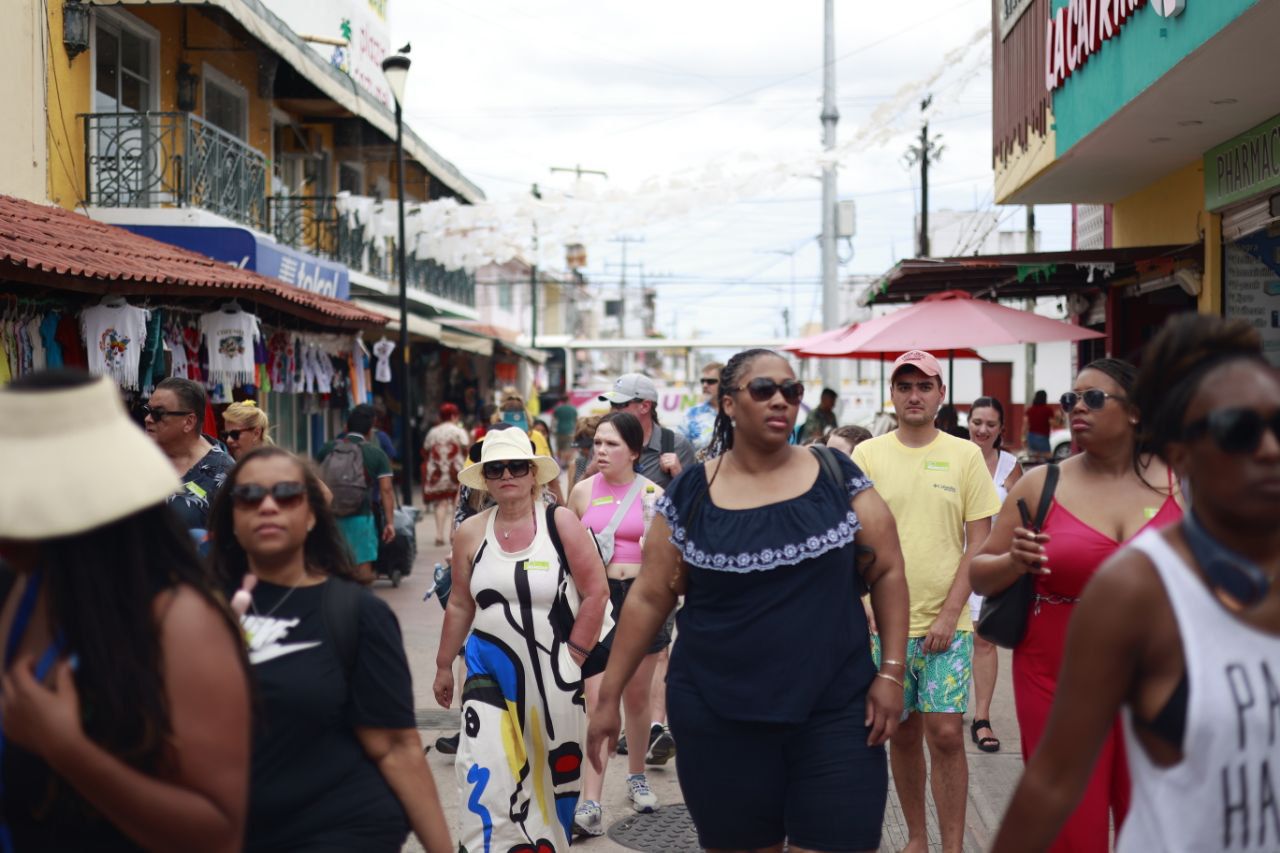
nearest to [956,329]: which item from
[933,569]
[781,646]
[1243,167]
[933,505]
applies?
[1243,167]

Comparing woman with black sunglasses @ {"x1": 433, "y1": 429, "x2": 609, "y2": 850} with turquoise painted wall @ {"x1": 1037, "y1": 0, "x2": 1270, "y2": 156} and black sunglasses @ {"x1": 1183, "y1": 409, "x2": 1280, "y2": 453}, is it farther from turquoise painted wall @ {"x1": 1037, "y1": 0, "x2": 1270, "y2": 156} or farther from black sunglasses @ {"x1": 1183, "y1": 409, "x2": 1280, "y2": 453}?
turquoise painted wall @ {"x1": 1037, "y1": 0, "x2": 1270, "y2": 156}

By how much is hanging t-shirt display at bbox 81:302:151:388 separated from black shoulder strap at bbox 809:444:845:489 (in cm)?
698

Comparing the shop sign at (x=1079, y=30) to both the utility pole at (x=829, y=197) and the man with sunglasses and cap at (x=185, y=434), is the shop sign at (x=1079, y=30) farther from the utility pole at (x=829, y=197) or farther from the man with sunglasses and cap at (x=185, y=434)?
the utility pole at (x=829, y=197)

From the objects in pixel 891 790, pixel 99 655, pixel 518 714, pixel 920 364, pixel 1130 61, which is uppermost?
pixel 1130 61

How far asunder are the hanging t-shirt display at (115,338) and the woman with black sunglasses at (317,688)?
7071 millimetres

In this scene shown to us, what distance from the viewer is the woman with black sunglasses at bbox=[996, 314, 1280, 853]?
2.35 m

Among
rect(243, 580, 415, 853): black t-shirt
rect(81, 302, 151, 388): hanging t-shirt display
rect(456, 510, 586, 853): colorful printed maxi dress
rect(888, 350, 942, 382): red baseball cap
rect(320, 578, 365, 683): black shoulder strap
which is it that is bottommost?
rect(456, 510, 586, 853): colorful printed maxi dress

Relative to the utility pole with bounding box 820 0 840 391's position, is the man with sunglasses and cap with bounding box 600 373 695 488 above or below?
below

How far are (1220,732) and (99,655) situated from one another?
1.90m

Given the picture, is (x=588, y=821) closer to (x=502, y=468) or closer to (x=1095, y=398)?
(x=502, y=468)

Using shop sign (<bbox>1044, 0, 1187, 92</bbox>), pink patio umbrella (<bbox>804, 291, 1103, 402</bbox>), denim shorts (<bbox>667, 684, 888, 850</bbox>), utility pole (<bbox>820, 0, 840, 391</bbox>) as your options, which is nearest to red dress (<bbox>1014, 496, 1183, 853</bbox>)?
denim shorts (<bbox>667, 684, 888, 850</bbox>)

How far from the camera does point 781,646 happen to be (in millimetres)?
3975

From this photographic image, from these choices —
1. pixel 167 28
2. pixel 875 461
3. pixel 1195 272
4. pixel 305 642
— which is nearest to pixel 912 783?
pixel 875 461

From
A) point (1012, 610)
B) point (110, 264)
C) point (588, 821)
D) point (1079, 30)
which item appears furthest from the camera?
point (1079, 30)
